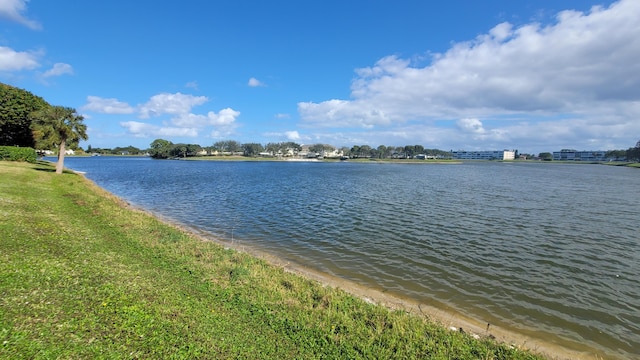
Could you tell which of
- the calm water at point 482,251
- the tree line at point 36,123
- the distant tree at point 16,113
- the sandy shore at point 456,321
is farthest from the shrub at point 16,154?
the sandy shore at point 456,321

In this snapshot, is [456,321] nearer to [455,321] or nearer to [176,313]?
[455,321]

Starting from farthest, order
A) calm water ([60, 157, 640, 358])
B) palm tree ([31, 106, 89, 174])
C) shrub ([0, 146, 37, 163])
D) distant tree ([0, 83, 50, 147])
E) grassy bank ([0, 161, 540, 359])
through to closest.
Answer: distant tree ([0, 83, 50, 147]) → shrub ([0, 146, 37, 163]) → palm tree ([31, 106, 89, 174]) → calm water ([60, 157, 640, 358]) → grassy bank ([0, 161, 540, 359])

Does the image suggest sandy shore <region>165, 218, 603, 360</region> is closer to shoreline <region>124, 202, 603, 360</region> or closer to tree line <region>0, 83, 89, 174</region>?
shoreline <region>124, 202, 603, 360</region>

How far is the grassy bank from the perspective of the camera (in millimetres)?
6246

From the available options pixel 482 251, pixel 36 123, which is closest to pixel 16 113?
pixel 36 123

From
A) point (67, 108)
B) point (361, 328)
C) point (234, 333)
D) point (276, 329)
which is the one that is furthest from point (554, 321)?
point (67, 108)

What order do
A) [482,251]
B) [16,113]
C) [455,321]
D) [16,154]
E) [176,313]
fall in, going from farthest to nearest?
[16,113] < [16,154] < [482,251] < [455,321] < [176,313]

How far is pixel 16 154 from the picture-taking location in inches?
1953

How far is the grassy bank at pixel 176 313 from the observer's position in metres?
6.25

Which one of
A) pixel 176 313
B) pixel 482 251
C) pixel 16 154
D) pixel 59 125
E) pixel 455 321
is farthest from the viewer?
pixel 16 154

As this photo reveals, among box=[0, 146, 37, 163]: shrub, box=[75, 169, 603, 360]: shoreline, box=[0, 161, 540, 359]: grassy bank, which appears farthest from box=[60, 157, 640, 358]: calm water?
box=[0, 146, 37, 163]: shrub

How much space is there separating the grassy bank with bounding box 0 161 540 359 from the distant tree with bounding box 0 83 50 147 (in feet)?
200

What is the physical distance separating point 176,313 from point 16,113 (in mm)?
72581

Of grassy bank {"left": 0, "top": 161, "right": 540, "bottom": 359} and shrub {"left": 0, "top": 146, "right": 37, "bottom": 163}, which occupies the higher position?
shrub {"left": 0, "top": 146, "right": 37, "bottom": 163}
